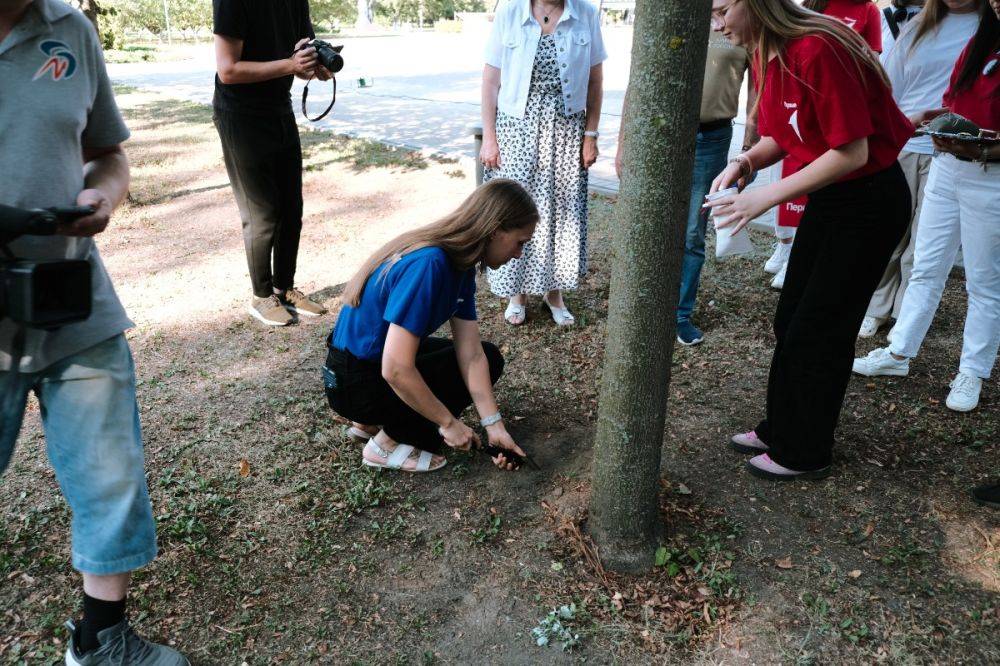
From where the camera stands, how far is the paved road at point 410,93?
8.96 m

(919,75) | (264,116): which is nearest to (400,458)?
(264,116)

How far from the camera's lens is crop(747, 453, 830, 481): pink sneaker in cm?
278

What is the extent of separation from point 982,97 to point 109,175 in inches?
127

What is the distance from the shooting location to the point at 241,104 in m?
3.69

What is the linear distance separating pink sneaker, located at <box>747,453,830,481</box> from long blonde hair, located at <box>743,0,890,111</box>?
142cm

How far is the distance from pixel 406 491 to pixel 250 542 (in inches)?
23.0

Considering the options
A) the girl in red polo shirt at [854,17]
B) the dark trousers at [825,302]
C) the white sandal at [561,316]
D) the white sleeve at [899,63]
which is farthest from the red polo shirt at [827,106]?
the white sandal at [561,316]

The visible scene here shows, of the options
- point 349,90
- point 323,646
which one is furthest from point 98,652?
point 349,90

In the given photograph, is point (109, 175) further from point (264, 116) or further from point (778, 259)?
point (778, 259)

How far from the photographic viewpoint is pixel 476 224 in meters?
2.52


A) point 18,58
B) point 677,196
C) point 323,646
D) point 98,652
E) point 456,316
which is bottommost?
point 323,646

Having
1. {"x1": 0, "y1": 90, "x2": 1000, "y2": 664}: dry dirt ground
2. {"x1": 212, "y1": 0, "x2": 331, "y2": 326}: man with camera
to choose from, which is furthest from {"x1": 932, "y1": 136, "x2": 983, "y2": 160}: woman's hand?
{"x1": 212, "y1": 0, "x2": 331, "y2": 326}: man with camera

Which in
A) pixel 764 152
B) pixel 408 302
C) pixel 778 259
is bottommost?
pixel 778 259

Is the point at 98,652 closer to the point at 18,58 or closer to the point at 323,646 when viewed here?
the point at 323,646
